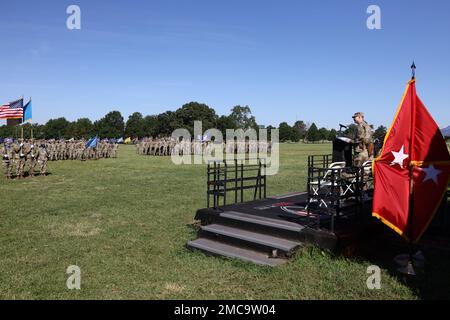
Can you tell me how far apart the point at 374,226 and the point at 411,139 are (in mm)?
2006

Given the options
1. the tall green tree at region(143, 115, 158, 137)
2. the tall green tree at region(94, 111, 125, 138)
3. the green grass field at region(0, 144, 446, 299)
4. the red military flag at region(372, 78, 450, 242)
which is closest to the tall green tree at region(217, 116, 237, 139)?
the tall green tree at region(143, 115, 158, 137)

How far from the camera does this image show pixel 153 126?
11212 cm

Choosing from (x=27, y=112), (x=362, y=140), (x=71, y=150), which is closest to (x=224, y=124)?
(x=71, y=150)

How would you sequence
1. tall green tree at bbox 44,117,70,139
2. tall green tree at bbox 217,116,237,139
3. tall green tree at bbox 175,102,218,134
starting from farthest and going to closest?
tall green tree at bbox 44,117,70,139
tall green tree at bbox 217,116,237,139
tall green tree at bbox 175,102,218,134

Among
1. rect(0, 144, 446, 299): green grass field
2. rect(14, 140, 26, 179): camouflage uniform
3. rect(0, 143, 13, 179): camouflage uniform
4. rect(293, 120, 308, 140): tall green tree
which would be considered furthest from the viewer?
rect(293, 120, 308, 140): tall green tree

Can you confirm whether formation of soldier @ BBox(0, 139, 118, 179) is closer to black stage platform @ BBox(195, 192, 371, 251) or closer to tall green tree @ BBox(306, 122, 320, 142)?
black stage platform @ BBox(195, 192, 371, 251)

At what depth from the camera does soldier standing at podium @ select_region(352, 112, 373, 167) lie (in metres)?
8.44

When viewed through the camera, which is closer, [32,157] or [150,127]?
[32,157]

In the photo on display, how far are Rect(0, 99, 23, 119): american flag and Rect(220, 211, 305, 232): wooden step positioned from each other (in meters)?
16.7

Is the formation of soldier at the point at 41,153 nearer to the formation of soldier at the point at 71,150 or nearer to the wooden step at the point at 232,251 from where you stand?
the formation of soldier at the point at 71,150

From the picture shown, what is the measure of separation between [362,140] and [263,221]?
9.54ft

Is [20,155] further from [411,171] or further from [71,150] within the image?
[411,171]

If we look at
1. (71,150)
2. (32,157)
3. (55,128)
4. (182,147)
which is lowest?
(32,157)

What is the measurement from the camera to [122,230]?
29.8ft
